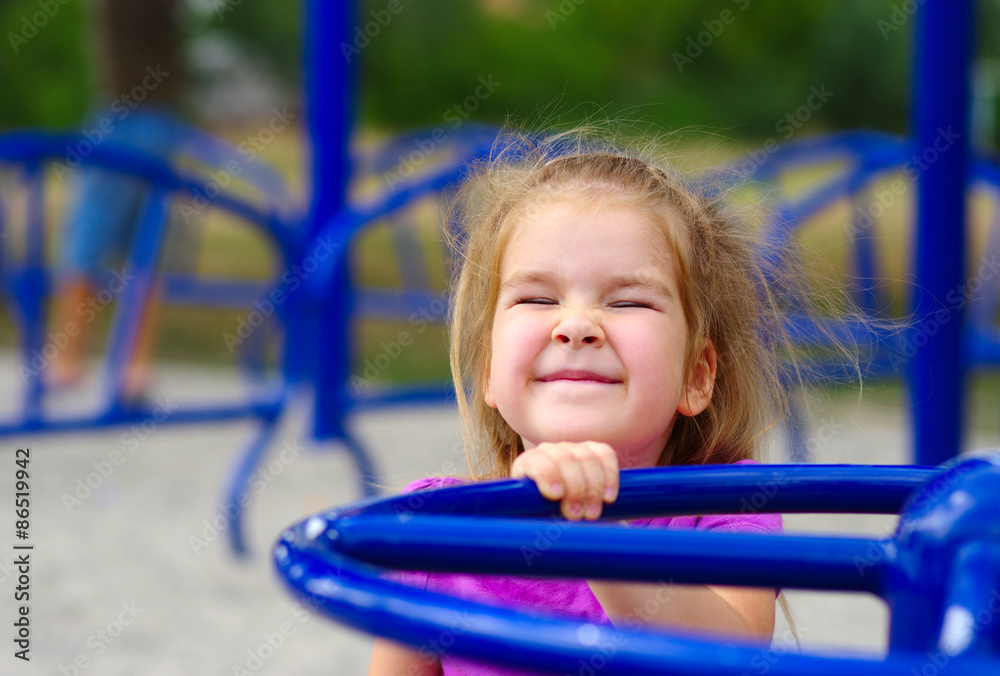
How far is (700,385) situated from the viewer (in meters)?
0.92

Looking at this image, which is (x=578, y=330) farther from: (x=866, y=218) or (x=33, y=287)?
(x=866, y=218)

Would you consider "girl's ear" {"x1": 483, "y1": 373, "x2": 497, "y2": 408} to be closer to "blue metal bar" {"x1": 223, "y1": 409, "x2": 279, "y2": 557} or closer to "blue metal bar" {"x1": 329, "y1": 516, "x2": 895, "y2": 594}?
"blue metal bar" {"x1": 329, "y1": 516, "x2": 895, "y2": 594}

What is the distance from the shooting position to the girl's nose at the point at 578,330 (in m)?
0.80

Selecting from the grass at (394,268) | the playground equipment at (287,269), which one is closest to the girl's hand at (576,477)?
the grass at (394,268)

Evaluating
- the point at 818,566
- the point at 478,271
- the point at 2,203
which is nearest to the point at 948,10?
the point at 478,271

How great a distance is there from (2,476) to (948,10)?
2673mm

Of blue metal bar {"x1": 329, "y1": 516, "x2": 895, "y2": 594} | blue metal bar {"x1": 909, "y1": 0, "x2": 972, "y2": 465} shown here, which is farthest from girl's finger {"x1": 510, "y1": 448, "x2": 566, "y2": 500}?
blue metal bar {"x1": 909, "y1": 0, "x2": 972, "y2": 465}

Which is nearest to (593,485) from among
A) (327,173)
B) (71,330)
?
(327,173)

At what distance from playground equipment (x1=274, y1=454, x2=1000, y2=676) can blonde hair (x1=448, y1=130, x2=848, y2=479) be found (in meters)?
0.40

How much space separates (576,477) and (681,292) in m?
0.31

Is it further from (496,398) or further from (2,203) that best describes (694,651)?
(2,203)

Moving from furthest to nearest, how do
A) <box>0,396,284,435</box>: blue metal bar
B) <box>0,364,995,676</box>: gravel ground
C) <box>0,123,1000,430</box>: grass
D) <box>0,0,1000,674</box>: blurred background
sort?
<box>0,123,1000,430</box>: grass → <box>0,396,284,435</box>: blue metal bar → <box>0,0,1000,674</box>: blurred background → <box>0,364,995,676</box>: gravel ground

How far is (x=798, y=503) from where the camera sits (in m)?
0.60

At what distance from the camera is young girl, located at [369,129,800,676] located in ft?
2.61
